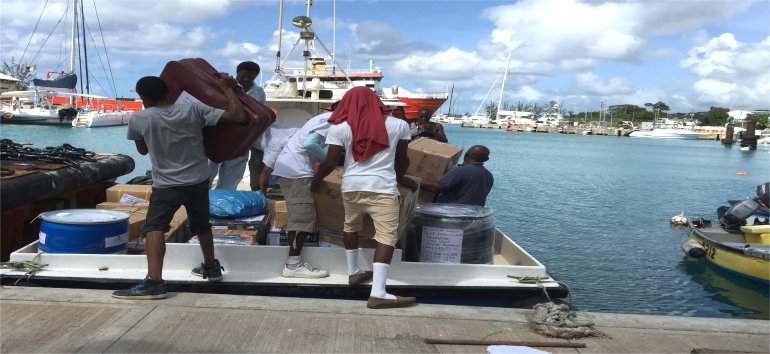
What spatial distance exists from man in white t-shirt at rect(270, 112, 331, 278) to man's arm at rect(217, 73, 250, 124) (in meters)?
0.43

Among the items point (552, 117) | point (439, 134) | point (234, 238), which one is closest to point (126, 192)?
point (234, 238)

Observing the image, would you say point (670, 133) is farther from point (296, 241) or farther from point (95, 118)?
point (296, 241)

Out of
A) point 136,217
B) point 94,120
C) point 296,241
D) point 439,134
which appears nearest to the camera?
point 296,241

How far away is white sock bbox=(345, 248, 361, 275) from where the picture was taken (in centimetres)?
444

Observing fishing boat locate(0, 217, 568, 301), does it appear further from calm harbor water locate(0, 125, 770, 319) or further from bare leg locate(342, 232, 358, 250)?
calm harbor water locate(0, 125, 770, 319)

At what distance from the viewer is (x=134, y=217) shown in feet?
18.2

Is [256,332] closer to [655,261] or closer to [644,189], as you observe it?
[655,261]

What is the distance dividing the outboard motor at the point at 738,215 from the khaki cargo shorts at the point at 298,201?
9584 millimetres

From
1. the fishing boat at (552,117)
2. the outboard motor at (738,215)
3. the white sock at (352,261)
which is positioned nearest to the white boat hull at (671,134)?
the fishing boat at (552,117)

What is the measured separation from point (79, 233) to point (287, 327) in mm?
2121

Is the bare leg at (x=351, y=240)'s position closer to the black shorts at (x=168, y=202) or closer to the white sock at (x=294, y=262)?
the white sock at (x=294, y=262)

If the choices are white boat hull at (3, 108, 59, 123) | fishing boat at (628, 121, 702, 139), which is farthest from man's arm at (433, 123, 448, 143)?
fishing boat at (628, 121, 702, 139)

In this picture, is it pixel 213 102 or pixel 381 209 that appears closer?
pixel 381 209

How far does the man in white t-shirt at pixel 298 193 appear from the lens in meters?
4.54
